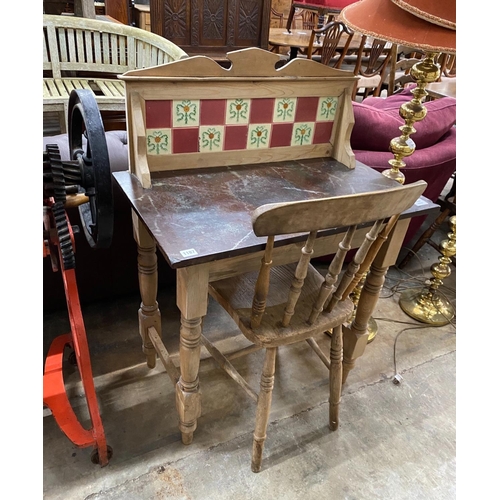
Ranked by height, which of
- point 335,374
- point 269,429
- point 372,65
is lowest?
point 269,429

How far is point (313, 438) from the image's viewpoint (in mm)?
1510

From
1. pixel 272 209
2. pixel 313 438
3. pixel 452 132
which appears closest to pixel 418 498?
pixel 313 438

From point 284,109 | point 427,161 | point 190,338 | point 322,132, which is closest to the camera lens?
point 190,338

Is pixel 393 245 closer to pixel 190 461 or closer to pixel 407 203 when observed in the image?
pixel 407 203

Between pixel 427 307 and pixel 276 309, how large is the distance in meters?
1.20

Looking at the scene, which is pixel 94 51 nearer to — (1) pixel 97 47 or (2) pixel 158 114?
(1) pixel 97 47

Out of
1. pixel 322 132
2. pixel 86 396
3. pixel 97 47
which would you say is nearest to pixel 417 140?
pixel 322 132

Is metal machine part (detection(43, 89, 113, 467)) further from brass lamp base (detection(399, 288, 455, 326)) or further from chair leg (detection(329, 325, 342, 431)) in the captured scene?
brass lamp base (detection(399, 288, 455, 326))

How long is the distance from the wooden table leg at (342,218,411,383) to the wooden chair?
14 cm

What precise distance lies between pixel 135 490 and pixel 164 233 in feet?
2.78

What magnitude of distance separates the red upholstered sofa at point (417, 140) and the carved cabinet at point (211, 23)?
284cm

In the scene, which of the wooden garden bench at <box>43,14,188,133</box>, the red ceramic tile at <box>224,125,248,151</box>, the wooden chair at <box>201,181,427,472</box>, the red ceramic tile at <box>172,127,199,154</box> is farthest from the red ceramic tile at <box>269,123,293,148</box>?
the wooden garden bench at <box>43,14,188,133</box>

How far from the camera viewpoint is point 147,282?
149 centimetres

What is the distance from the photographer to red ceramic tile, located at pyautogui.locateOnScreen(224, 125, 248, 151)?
135cm
